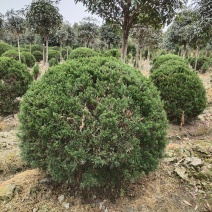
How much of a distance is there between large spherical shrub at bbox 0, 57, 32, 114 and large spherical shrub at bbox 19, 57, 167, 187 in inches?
156

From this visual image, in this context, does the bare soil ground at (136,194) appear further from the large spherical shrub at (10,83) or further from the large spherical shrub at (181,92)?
the large spherical shrub at (10,83)

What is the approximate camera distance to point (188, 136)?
4.45 metres

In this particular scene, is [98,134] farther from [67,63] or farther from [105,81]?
[67,63]

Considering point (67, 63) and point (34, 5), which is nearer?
point (67, 63)

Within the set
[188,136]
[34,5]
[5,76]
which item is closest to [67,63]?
[188,136]

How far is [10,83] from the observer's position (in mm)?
5805

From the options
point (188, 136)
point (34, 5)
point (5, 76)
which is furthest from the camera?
point (34, 5)

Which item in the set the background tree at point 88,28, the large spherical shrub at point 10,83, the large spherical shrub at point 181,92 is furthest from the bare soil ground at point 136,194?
the background tree at point 88,28

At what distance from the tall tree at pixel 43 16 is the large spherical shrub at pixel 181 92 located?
1235 centimetres

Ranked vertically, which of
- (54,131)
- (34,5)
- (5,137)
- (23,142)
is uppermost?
(34,5)

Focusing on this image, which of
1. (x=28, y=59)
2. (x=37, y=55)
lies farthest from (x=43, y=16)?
(x=37, y=55)

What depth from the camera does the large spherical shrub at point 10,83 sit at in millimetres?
5758

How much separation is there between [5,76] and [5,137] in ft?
6.86

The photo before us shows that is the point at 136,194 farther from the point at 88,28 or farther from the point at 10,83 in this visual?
the point at 88,28
